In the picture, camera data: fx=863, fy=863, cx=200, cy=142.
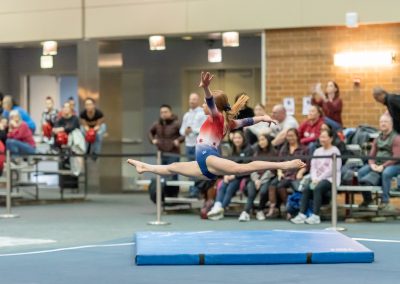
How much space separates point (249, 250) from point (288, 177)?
4.71 metres

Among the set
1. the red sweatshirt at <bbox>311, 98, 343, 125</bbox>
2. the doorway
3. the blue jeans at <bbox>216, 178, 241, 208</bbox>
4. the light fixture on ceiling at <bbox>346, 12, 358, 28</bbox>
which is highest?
the light fixture on ceiling at <bbox>346, 12, 358, 28</bbox>

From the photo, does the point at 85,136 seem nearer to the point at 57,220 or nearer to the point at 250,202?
the point at 57,220

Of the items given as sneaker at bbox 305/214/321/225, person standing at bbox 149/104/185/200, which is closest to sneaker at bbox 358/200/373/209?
sneaker at bbox 305/214/321/225

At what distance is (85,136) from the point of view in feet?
60.1

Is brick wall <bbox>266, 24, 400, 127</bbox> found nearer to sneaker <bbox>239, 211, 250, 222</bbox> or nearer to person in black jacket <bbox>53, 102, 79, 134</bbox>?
sneaker <bbox>239, 211, 250, 222</bbox>

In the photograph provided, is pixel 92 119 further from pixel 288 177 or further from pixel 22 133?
pixel 288 177

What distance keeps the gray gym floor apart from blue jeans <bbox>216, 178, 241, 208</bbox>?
1.08 feet

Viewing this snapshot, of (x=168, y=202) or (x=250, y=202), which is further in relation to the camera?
(x=168, y=202)

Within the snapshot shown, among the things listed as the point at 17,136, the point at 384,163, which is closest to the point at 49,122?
the point at 17,136

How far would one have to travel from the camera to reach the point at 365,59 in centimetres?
1639

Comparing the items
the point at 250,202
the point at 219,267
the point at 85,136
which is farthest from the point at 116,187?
the point at 219,267

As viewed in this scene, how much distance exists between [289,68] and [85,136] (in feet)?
15.0

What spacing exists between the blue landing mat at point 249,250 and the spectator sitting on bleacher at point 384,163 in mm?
3228

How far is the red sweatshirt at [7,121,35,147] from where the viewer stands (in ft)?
55.8
